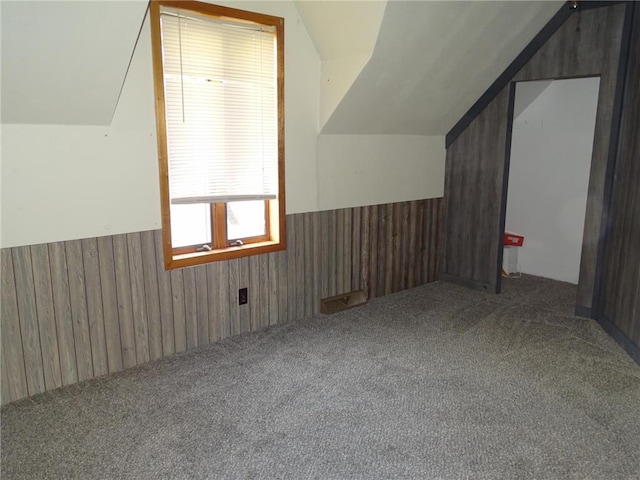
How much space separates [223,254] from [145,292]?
0.55 meters

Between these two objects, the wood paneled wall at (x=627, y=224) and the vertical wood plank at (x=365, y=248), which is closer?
the wood paneled wall at (x=627, y=224)

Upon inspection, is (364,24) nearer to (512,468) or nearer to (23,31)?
(23,31)

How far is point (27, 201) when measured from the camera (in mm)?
2441

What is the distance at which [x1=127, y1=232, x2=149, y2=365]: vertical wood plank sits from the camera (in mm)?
2834

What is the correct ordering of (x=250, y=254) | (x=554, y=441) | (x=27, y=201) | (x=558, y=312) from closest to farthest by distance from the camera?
(x=554, y=441), (x=27, y=201), (x=250, y=254), (x=558, y=312)

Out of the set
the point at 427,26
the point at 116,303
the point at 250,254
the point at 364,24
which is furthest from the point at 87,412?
the point at 427,26

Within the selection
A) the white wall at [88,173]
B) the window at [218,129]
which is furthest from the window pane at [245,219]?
the white wall at [88,173]

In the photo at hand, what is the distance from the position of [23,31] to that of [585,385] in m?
3.27

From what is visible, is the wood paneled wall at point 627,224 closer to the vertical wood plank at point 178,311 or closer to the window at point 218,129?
the window at point 218,129

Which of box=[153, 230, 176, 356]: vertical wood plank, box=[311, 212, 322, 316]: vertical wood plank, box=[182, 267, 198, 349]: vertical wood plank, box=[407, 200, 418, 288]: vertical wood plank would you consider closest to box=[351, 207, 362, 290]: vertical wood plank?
box=[311, 212, 322, 316]: vertical wood plank

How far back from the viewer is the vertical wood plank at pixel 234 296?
3.31 metres

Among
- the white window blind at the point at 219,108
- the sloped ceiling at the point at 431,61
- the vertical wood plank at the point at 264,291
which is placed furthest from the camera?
the vertical wood plank at the point at 264,291

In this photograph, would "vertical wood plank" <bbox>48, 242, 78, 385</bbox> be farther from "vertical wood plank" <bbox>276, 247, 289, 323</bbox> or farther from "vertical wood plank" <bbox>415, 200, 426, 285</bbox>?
"vertical wood plank" <bbox>415, 200, 426, 285</bbox>

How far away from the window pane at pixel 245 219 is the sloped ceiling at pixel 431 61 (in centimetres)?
77
